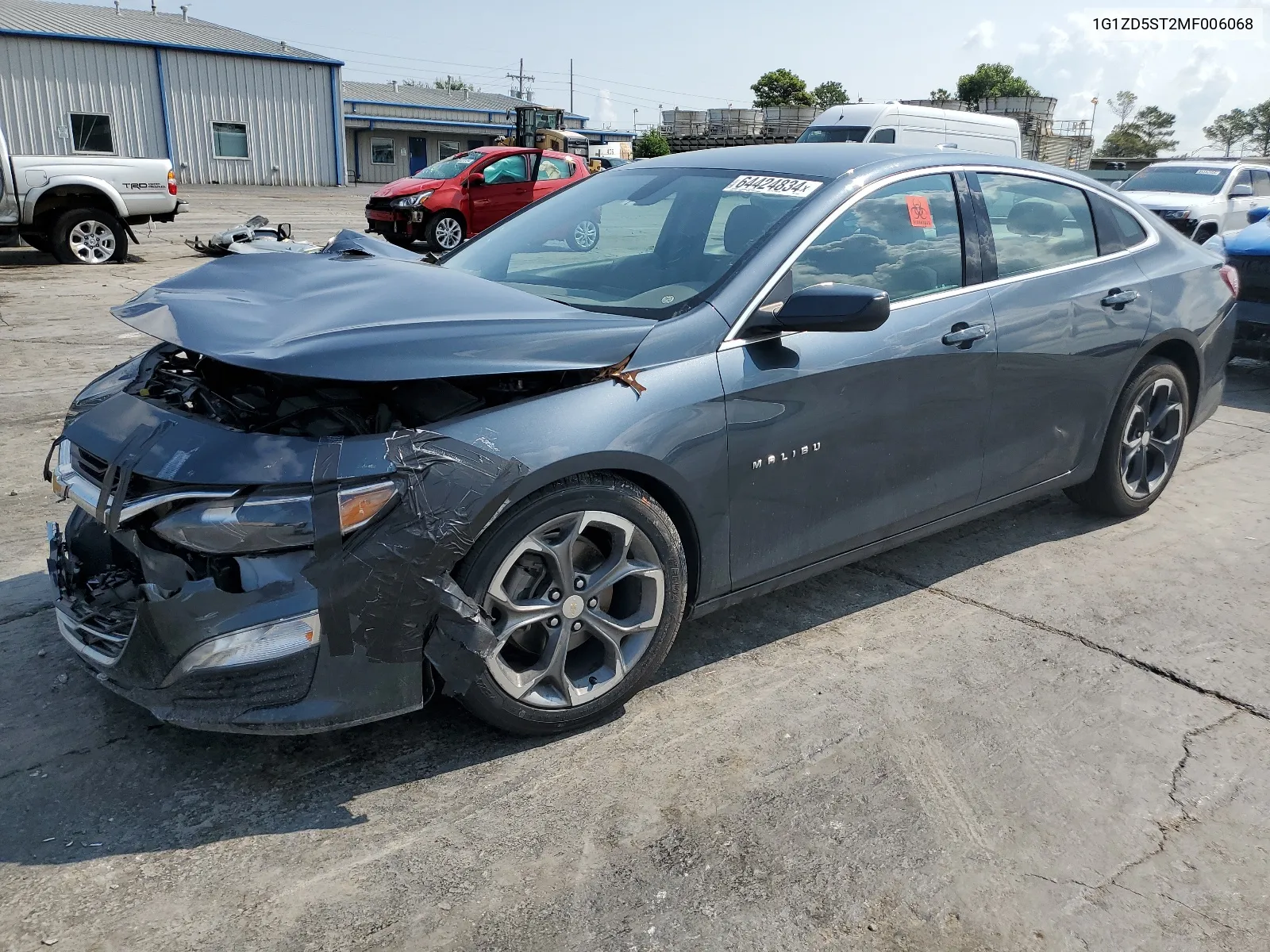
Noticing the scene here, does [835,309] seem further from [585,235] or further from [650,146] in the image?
[650,146]

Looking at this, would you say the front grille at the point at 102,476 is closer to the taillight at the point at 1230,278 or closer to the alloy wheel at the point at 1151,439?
the alloy wheel at the point at 1151,439

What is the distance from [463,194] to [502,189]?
721mm

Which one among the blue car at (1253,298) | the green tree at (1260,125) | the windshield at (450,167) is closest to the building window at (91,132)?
the windshield at (450,167)

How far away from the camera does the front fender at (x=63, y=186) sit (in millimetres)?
12953

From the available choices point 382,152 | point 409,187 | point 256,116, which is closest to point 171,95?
point 256,116

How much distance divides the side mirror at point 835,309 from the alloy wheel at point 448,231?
1445 cm

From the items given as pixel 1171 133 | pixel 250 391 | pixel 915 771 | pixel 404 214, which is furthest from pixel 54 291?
pixel 1171 133

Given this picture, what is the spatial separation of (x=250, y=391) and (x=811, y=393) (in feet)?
5.70

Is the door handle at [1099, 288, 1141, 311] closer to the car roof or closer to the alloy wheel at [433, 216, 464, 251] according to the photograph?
the car roof

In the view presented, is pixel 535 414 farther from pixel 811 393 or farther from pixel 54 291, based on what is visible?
pixel 54 291

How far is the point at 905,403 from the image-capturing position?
3555 mm

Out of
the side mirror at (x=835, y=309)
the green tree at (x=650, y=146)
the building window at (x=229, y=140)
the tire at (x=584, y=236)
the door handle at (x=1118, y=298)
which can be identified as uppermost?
the green tree at (x=650, y=146)

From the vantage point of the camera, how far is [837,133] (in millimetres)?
17953

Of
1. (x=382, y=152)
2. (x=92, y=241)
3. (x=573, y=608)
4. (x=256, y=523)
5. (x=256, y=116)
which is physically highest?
(x=256, y=116)
